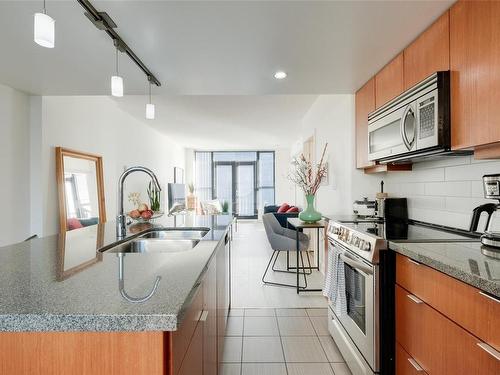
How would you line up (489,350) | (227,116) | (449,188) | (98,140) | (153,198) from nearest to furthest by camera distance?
(489,350)
(449,188)
(98,140)
(227,116)
(153,198)

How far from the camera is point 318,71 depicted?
2.50 meters

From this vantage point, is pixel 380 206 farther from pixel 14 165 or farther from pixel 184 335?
pixel 14 165

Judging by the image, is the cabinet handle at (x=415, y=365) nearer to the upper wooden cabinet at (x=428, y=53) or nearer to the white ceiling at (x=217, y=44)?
the upper wooden cabinet at (x=428, y=53)

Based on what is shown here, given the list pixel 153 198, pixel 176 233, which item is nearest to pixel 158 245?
pixel 176 233

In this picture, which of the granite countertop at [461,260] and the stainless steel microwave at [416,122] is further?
the stainless steel microwave at [416,122]

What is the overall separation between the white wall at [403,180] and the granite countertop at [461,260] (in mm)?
467

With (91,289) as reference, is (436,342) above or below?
below

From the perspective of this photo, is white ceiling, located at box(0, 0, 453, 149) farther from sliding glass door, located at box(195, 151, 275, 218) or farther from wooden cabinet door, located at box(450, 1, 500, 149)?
sliding glass door, located at box(195, 151, 275, 218)

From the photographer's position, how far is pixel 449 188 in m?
1.98

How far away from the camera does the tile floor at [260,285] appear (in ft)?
10.3

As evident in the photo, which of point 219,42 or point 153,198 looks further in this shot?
point 153,198

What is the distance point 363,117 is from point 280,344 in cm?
205

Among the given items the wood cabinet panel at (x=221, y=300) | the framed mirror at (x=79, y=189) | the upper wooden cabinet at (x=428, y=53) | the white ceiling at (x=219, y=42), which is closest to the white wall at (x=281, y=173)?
the framed mirror at (x=79, y=189)

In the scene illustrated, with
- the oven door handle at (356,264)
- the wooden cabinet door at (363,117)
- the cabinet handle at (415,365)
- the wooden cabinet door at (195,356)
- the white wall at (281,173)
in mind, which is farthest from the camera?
the white wall at (281,173)
